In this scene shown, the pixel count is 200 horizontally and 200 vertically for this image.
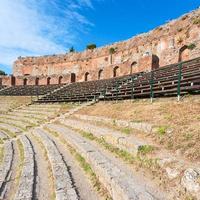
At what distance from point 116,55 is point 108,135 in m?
26.5

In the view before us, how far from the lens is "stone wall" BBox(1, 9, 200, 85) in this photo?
22.3 m

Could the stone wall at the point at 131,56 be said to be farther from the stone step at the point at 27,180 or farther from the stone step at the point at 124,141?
the stone step at the point at 27,180

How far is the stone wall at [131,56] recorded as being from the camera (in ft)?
73.2

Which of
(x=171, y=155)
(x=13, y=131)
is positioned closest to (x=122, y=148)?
(x=171, y=155)

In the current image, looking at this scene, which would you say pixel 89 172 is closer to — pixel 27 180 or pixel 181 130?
pixel 27 180

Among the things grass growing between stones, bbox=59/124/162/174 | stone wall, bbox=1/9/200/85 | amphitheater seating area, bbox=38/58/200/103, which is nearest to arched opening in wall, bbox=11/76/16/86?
stone wall, bbox=1/9/200/85

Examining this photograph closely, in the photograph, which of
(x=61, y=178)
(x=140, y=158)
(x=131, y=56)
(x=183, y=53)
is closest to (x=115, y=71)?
(x=131, y=56)

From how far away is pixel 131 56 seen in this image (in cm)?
2969

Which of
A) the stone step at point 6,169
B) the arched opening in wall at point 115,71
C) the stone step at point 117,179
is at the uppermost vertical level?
the arched opening in wall at point 115,71

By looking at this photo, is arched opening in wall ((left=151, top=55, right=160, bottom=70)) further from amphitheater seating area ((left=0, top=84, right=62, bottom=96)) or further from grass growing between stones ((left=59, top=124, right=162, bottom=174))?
grass growing between stones ((left=59, top=124, right=162, bottom=174))

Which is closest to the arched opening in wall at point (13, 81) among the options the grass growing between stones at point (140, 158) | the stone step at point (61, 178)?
the stone step at point (61, 178)

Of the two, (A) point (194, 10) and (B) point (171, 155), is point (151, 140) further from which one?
(A) point (194, 10)

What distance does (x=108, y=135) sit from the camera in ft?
21.3

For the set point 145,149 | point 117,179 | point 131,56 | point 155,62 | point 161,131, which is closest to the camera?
point 117,179
